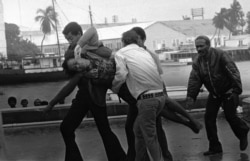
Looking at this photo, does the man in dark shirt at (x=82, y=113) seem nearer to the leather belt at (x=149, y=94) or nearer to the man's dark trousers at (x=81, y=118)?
the man's dark trousers at (x=81, y=118)

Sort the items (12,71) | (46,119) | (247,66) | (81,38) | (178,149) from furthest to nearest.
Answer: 1. (12,71)
2. (247,66)
3. (46,119)
4. (178,149)
5. (81,38)

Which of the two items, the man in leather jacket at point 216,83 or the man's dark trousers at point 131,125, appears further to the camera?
the man in leather jacket at point 216,83

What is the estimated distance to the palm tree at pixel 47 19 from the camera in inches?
1198

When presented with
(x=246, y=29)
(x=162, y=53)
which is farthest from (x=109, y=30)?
(x=246, y=29)

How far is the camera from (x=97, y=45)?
19.4 feet

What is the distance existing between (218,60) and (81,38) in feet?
4.95

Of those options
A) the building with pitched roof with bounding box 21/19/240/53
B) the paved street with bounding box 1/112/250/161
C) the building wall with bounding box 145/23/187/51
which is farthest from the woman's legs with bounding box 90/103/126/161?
the building wall with bounding box 145/23/187/51

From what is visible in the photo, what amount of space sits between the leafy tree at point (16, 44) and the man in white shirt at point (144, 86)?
Result: 86.2 ft

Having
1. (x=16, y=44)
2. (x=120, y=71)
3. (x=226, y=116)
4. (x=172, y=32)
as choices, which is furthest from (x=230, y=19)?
(x=120, y=71)

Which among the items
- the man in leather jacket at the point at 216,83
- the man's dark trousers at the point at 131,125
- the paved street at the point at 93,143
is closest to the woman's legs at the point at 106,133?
the man's dark trousers at the point at 131,125

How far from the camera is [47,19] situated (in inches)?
1232

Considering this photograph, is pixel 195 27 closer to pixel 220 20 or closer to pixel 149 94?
pixel 220 20

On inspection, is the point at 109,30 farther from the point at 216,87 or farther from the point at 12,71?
the point at 12,71

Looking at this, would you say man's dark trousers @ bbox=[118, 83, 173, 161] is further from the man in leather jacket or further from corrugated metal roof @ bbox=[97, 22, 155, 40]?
corrugated metal roof @ bbox=[97, 22, 155, 40]
